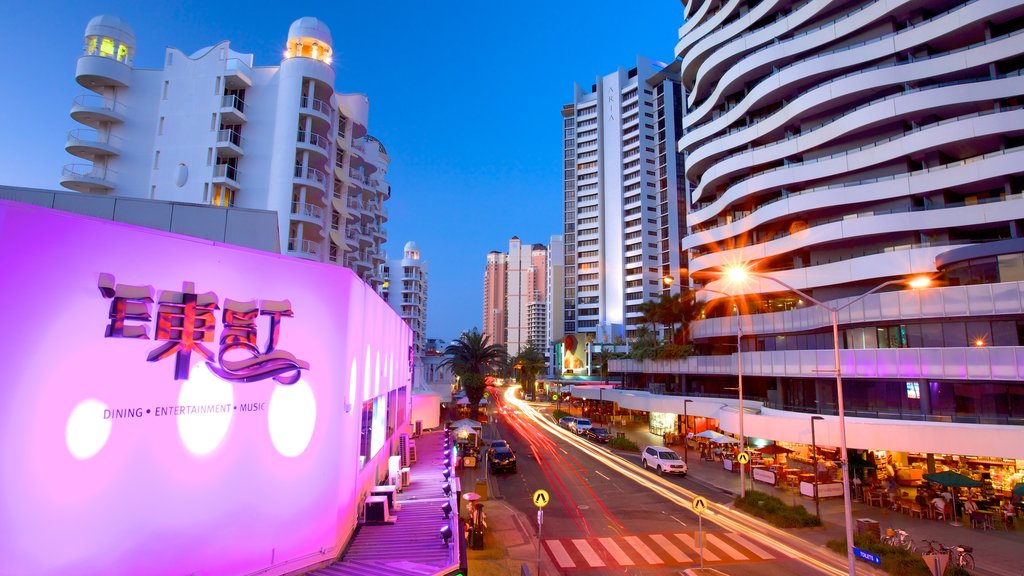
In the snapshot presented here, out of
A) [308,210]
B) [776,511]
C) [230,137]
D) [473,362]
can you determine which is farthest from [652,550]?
[230,137]

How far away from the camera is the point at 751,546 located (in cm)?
2072

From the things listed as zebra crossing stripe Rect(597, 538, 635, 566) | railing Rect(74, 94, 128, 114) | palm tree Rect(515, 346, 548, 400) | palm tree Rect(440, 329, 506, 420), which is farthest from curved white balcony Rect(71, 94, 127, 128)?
palm tree Rect(515, 346, 548, 400)

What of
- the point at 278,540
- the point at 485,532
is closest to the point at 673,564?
the point at 485,532

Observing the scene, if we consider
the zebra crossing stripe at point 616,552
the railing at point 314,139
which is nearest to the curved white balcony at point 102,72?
the railing at point 314,139

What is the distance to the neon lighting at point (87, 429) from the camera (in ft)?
30.5

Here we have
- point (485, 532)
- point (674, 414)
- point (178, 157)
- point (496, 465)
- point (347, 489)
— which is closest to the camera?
point (347, 489)

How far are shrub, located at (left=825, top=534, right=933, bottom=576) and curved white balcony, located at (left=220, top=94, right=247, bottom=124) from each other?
4693 cm

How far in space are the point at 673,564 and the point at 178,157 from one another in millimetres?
44700

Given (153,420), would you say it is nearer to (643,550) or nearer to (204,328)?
(204,328)

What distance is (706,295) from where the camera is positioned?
53.7 metres

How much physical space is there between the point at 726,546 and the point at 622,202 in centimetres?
10717

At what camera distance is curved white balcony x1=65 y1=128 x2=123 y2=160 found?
1634 inches

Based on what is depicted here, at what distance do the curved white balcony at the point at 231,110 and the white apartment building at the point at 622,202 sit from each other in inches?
3328

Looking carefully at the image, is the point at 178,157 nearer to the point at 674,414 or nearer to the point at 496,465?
the point at 496,465
